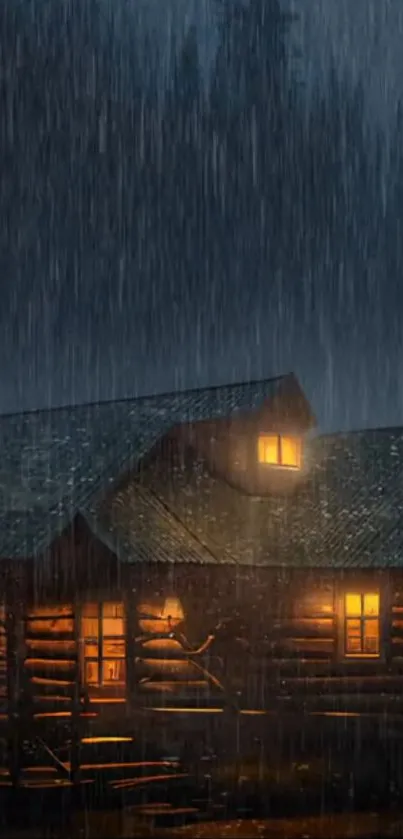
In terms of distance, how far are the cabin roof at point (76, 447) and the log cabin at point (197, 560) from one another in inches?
2.2

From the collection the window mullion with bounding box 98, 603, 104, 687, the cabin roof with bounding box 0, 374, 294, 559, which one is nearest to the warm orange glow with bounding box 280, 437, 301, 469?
the cabin roof with bounding box 0, 374, 294, 559

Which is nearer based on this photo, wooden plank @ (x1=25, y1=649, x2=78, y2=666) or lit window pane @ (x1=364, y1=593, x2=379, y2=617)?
wooden plank @ (x1=25, y1=649, x2=78, y2=666)

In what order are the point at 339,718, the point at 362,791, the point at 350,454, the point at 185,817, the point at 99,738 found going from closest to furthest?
the point at 185,817 → the point at 362,791 → the point at 99,738 → the point at 339,718 → the point at 350,454

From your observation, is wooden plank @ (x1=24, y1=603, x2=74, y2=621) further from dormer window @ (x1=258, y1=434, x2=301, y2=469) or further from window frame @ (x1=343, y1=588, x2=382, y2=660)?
dormer window @ (x1=258, y1=434, x2=301, y2=469)

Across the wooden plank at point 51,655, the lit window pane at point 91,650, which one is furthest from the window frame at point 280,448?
the wooden plank at point 51,655

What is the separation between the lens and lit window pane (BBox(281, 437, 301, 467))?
120 feet

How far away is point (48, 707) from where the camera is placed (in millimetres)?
29781

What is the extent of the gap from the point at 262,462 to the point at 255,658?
5015 mm

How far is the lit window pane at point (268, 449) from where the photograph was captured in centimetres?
3616

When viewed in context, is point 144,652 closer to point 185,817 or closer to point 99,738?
point 99,738

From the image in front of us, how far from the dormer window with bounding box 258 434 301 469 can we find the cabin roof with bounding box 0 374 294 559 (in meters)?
0.95

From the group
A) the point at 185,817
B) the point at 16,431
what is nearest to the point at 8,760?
the point at 185,817

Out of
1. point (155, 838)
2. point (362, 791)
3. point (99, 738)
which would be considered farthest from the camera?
point (99, 738)

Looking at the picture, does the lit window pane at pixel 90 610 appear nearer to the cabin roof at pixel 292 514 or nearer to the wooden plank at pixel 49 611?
the wooden plank at pixel 49 611
